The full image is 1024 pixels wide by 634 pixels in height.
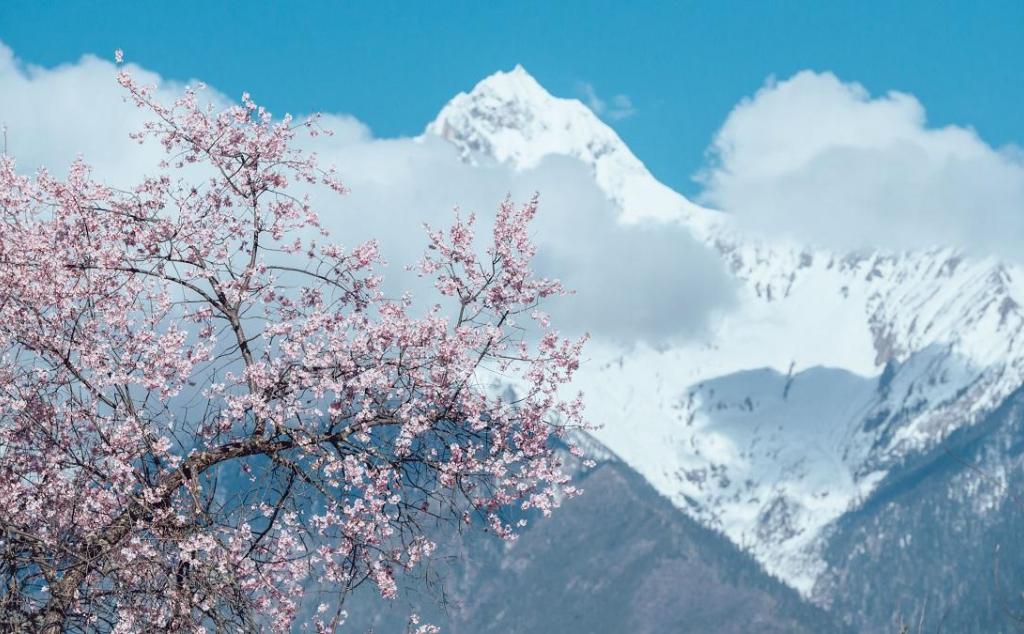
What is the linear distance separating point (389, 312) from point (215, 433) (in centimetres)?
256

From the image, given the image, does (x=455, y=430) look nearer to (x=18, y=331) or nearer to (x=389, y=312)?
(x=389, y=312)

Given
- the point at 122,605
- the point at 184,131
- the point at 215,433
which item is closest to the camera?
the point at 122,605

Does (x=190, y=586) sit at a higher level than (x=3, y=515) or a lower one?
lower

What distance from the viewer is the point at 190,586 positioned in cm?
1499

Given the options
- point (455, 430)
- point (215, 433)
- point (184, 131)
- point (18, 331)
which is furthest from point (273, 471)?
point (184, 131)

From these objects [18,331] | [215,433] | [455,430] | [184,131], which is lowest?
[455,430]

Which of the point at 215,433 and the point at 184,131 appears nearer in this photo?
the point at 215,433

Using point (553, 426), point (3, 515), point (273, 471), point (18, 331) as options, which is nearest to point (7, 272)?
point (18, 331)

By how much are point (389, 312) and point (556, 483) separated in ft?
9.75

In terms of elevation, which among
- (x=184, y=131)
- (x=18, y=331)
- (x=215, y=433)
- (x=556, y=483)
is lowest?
(x=556, y=483)

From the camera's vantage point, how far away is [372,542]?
16000 mm

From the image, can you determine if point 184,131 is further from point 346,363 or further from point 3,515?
point 3,515

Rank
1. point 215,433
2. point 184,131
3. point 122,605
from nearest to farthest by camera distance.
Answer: point 122,605 < point 215,433 < point 184,131

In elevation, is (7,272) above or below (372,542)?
above
